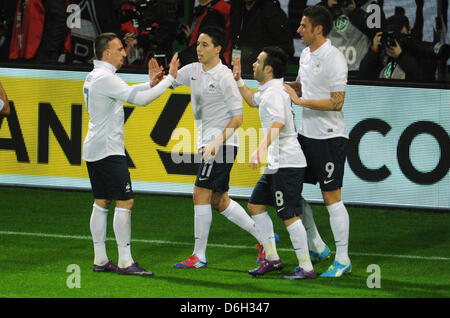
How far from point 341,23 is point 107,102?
167 inches

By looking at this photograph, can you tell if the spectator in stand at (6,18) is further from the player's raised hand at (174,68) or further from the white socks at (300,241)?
the white socks at (300,241)

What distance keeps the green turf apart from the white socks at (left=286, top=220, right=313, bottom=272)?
0.17 metres

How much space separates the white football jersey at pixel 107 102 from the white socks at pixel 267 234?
1261 mm

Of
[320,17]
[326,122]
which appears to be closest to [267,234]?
[326,122]

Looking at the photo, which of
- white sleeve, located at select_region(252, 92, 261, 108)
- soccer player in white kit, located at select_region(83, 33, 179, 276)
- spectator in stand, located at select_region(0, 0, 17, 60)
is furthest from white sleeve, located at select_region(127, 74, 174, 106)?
spectator in stand, located at select_region(0, 0, 17, 60)

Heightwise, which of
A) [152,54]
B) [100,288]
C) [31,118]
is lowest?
[100,288]

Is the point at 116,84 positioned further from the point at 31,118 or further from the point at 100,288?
the point at 31,118

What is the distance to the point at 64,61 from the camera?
1170cm

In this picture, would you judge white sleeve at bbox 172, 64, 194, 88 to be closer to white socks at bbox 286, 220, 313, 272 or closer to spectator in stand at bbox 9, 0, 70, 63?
white socks at bbox 286, 220, 313, 272

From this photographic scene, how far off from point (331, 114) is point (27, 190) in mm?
4995

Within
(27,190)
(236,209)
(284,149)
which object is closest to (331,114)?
(284,149)

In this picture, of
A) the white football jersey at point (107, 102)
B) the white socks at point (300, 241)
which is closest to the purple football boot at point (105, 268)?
the white football jersey at point (107, 102)

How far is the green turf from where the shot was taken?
24.5ft

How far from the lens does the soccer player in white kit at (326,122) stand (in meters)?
7.95
